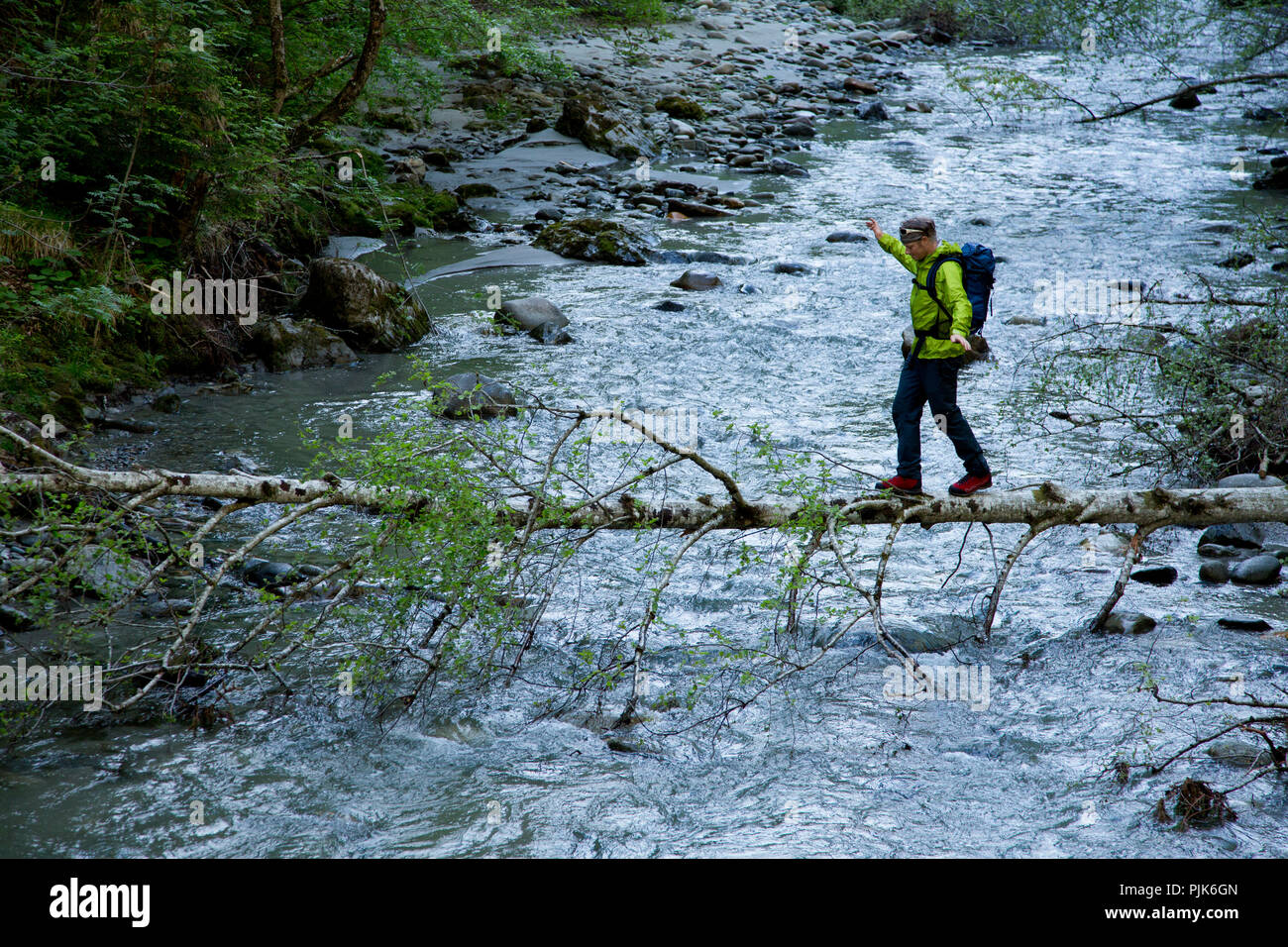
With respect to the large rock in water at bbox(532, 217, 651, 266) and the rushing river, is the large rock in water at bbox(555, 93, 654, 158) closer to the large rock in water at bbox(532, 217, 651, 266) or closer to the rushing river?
the large rock in water at bbox(532, 217, 651, 266)

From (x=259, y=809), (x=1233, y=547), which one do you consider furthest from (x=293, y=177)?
(x=1233, y=547)

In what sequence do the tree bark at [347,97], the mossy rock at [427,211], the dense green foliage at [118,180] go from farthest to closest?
the mossy rock at [427,211] < the tree bark at [347,97] < the dense green foliage at [118,180]

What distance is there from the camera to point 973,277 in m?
6.60

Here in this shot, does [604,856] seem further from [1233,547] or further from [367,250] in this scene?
[367,250]

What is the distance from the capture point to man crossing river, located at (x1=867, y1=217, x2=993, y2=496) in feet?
21.6

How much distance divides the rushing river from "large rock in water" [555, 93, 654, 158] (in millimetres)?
9765

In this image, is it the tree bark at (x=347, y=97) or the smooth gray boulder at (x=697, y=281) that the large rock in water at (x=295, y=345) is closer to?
the tree bark at (x=347, y=97)

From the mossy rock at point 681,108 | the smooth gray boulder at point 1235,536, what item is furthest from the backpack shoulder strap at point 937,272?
the mossy rock at point 681,108

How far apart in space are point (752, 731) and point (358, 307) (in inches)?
327

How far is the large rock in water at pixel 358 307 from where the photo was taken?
480 inches

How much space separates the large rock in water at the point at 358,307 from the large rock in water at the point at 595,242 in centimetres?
402

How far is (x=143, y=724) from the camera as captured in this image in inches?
231

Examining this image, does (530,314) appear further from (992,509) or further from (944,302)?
(992,509)

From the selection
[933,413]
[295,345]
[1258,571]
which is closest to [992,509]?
[933,413]
